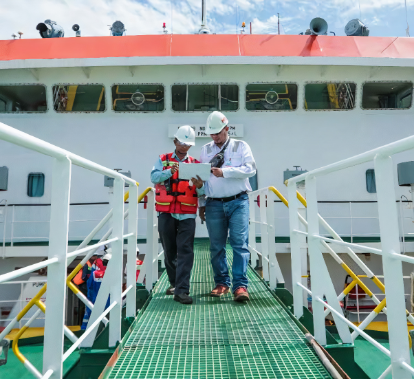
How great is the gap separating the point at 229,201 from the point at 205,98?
438cm

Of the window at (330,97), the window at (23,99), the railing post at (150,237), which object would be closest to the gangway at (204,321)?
the railing post at (150,237)

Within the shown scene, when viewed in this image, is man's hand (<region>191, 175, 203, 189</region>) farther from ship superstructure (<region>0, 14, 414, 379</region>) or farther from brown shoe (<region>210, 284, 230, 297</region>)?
ship superstructure (<region>0, 14, 414, 379</region>)

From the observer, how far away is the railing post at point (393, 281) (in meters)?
1.30

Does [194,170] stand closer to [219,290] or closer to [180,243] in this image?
[180,243]

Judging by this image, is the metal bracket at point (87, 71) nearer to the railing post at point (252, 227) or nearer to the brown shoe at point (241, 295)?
the railing post at point (252, 227)

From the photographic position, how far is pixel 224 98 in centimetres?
693

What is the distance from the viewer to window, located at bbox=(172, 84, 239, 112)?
6.89 meters

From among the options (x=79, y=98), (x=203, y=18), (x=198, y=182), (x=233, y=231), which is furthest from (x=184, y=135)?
(x=203, y=18)

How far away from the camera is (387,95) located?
7152 millimetres

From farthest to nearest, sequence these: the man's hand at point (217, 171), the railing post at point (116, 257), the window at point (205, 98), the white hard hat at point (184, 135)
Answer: the window at point (205, 98), the white hard hat at point (184, 135), the man's hand at point (217, 171), the railing post at point (116, 257)

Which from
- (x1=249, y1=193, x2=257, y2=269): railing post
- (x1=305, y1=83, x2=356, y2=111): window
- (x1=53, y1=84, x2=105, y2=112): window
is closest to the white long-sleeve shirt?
(x1=249, y1=193, x2=257, y2=269): railing post

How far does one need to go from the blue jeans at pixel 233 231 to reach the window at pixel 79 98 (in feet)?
15.7

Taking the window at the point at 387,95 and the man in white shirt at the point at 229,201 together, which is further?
the window at the point at 387,95

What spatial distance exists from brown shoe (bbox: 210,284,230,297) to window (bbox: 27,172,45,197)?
16.6ft
